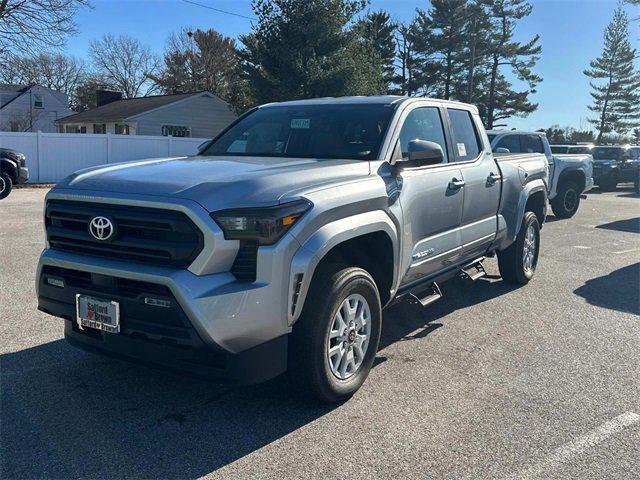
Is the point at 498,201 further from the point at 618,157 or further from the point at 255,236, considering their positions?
the point at 618,157

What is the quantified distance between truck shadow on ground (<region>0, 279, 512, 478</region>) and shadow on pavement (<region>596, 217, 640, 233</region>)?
10240 mm

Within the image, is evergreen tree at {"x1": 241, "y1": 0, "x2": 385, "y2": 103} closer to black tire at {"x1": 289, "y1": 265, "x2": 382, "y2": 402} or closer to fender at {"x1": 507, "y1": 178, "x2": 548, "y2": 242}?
fender at {"x1": 507, "y1": 178, "x2": 548, "y2": 242}

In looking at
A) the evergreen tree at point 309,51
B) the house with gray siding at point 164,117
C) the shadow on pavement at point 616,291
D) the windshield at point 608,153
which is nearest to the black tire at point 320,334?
the shadow on pavement at point 616,291

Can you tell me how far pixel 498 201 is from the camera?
6254 millimetres

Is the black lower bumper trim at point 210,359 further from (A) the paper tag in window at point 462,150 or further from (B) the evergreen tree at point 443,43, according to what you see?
(B) the evergreen tree at point 443,43

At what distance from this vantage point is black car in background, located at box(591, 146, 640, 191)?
82.8 ft

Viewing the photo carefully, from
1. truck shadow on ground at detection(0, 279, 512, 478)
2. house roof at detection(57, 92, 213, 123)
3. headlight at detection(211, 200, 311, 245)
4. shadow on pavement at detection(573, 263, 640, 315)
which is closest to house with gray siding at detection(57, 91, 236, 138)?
house roof at detection(57, 92, 213, 123)

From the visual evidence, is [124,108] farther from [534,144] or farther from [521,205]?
[521,205]

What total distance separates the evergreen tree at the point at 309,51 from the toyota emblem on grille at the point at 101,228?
22.6m

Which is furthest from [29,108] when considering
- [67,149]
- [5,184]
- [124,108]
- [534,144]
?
[534,144]

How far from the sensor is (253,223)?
3.26 m

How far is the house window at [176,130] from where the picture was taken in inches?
1398

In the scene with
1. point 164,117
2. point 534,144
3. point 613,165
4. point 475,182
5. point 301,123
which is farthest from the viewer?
point 164,117

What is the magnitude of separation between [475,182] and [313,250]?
2.73m
